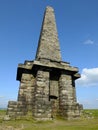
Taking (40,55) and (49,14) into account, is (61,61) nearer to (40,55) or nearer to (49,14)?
(40,55)

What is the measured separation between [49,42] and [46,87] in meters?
4.34

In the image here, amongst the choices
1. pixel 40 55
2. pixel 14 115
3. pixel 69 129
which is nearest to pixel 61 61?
pixel 40 55

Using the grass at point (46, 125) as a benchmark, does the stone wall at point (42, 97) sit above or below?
above

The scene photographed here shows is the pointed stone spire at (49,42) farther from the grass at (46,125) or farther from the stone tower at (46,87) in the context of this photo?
the grass at (46,125)

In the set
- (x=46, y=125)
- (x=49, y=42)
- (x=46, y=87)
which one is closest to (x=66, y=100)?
(x=46, y=87)

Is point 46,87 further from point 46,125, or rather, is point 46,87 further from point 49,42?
point 49,42

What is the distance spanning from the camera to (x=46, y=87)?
11.3 metres

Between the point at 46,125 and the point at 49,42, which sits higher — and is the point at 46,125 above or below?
below

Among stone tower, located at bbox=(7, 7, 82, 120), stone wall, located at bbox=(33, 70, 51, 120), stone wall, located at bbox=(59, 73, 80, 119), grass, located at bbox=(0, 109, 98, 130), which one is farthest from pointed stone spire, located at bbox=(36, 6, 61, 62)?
grass, located at bbox=(0, 109, 98, 130)

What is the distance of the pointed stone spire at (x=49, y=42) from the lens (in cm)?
1316

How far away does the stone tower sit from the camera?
10586mm

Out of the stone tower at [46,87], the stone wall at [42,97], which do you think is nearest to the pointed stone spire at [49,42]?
the stone tower at [46,87]

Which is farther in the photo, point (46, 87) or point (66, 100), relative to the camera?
point (66, 100)

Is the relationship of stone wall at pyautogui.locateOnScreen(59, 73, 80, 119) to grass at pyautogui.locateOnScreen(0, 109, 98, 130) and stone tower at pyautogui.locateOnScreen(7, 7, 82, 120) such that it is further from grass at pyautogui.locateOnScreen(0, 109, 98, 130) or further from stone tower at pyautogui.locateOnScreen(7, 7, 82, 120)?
grass at pyautogui.locateOnScreen(0, 109, 98, 130)
